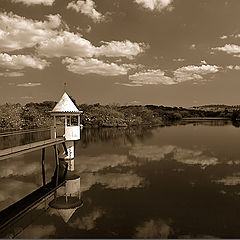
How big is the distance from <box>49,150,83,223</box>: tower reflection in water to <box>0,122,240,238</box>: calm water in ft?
0.95

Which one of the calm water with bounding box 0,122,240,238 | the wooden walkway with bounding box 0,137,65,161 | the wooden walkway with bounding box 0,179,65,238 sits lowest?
the calm water with bounding box 0,122,240,238

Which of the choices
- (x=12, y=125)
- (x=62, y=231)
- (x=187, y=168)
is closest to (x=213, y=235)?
(x=62, y=231)

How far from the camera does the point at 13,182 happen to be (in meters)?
17.4

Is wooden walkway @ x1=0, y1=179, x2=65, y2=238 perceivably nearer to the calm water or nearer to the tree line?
the calm water

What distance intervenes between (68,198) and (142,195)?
428cm

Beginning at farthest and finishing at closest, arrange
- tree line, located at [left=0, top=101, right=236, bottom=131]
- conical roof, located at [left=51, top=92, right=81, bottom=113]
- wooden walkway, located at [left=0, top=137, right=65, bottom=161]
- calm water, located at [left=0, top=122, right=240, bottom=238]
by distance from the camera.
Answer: tree line, located at [left=0, top=101, right=236, bottom=131] → conical roof, located at [left=51, top=92, right=81, bottom=113] → wooden walkway, located at [left=0, top=137, right=65, bottom=161] → calm water, located at [left=0, top=122, right=240, bottom=238]

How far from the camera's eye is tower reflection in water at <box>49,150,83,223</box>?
1284 centimetres

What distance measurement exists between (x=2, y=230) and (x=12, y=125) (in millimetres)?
46673

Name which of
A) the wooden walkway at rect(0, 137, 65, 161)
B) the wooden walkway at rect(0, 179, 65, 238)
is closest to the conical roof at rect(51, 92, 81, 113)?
the wooden walkway at rect(0, 137, 65, 161)

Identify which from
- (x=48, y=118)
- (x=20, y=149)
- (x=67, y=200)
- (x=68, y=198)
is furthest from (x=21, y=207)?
(x=48, y=118)

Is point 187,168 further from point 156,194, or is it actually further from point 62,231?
point 62,231

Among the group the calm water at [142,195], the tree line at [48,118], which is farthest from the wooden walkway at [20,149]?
the tree line at [48,118]

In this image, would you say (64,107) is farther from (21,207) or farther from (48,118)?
(48,118)

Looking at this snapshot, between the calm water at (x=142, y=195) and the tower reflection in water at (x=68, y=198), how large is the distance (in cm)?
29
